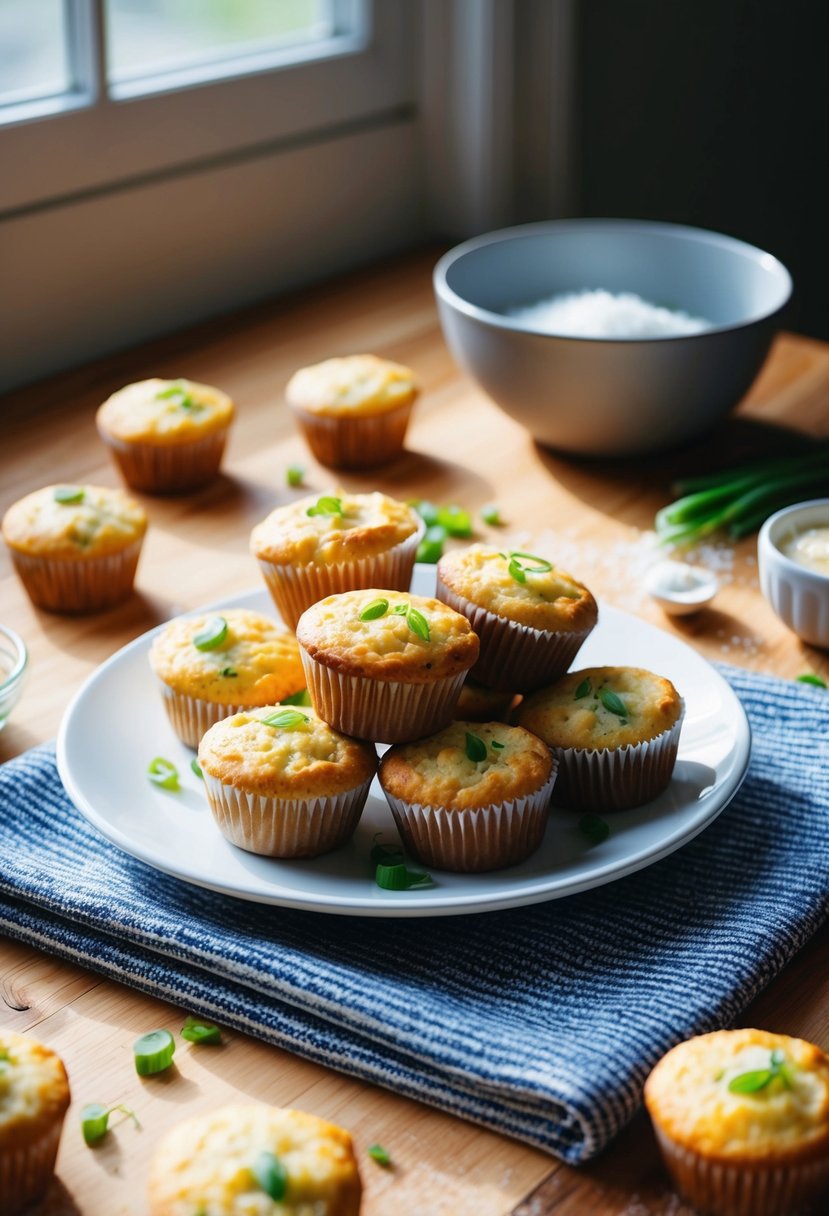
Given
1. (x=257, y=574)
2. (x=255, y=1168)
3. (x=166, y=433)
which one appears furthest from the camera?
(x=166, y=433)

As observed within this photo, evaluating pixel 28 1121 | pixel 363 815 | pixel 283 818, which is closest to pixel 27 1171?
pixel 28 1121

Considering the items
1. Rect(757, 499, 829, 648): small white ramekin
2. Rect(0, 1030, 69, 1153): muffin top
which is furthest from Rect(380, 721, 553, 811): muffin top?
Rect(757, 499, 829, 648): small white ramekin

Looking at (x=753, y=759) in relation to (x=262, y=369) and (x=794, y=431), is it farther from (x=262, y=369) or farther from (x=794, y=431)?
(x=262, y=369)

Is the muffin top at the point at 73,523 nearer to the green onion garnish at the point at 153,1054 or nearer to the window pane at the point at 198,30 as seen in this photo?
the green onion garnish at the point at 153,1054

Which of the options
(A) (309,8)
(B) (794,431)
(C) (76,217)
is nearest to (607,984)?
(B) (794,431)

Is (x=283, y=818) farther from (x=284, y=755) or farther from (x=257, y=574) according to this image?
(x=257, y=574)

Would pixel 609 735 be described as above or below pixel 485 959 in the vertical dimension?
above
